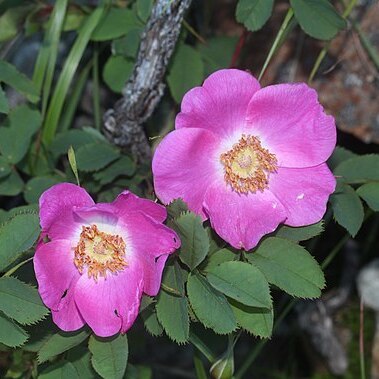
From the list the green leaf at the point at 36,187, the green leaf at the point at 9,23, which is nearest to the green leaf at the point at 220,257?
the green leaf at the point at 36,187

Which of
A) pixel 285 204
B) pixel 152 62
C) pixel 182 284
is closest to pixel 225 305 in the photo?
pixel 182 284

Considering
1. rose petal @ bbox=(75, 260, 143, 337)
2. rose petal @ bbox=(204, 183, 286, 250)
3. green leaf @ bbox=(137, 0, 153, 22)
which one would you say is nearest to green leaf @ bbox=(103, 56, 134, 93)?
green leaf @ bbox=(137, 0, 153, 22)

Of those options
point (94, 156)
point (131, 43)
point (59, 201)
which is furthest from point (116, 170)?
point (59, 201)

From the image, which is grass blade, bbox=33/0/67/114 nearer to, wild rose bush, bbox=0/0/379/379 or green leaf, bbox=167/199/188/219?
wild rose bush, bbox=0/0/379/379

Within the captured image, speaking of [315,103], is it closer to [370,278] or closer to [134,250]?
[134,250]

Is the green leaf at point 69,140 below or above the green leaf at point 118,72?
below

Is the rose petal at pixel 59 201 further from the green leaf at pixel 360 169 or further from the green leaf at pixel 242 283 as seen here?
the green leaf at pixel 360 169
